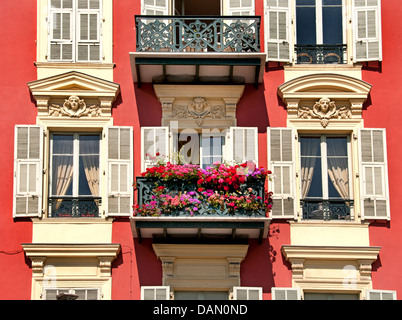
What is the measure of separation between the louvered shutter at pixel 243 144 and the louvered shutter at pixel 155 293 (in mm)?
2801

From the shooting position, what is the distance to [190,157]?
61.3ft

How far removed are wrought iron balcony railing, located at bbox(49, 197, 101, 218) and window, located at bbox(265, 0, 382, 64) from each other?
4.37 meters

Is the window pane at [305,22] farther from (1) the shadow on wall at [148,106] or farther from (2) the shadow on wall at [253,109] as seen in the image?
(1) the shadow on wall at [148,106]

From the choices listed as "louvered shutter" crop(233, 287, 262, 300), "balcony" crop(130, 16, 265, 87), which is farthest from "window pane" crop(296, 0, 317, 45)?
"louvered shutter" crop(233, 287, 262, 300)

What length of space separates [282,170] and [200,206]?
188 centimetres

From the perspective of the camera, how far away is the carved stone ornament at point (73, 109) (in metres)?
18.4

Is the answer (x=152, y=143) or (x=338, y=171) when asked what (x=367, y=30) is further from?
(x=152, y=143)

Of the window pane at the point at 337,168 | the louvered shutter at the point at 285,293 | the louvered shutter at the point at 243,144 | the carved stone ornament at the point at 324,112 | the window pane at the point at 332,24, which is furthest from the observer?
the window pane at the point at 332,24

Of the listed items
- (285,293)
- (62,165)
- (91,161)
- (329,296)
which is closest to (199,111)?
(91,161)

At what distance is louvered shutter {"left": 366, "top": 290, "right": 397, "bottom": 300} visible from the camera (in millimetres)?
17203

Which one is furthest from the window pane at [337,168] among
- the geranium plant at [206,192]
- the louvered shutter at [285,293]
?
the louvered shutter at [285,293]

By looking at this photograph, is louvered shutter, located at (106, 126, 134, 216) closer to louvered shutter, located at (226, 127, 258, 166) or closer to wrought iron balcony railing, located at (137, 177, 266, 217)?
wrought iron balcony railing, located at (137, 177, 266, 217)

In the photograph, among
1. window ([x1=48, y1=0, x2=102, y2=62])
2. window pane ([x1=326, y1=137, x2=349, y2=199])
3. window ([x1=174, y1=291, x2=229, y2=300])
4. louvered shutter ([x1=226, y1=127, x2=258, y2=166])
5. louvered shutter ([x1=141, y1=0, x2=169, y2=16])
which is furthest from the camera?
louvered shutter ([x1=141, y1=0, x2=169, y2=16])

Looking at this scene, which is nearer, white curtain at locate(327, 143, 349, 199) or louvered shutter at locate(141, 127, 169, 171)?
louvered shutter at locate(141, 127, 169, 171)
